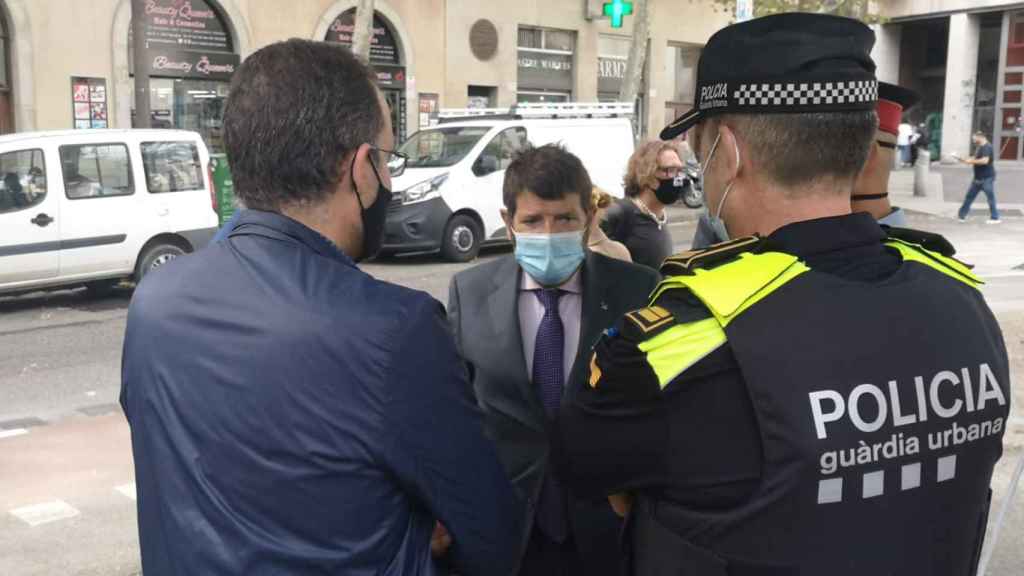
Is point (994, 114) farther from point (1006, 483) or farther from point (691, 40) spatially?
point (1006, 483)

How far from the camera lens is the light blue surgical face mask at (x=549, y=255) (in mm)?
3102

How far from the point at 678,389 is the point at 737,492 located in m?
0.19

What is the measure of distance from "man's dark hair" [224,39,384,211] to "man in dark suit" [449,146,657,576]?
108 centimetres

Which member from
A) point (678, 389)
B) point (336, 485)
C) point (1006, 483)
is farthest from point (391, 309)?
point (1006, 483)

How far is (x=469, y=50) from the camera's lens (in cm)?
2389

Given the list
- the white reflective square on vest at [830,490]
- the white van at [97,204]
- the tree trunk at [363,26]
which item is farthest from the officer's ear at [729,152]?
the tree trunk at [363,26]

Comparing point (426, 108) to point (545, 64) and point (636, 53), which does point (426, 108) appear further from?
point (636, 53)

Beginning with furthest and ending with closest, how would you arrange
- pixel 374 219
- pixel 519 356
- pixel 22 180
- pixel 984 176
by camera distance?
pixel 984 176, pixel 22 180, pixel 519 356, pixel 374 219

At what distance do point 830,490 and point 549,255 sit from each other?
1694 mm

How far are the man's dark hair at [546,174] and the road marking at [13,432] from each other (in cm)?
458

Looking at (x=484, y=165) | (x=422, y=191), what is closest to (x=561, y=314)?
(x=422, y=191)

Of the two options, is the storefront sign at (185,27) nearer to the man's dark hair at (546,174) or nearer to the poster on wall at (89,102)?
the poster on wall at (89,102)

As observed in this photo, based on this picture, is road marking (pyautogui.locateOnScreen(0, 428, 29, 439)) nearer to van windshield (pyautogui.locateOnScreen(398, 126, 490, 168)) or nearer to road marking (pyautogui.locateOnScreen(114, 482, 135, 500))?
road marking (pyautogui.locateOnScreen(114, 482, 135, 500))

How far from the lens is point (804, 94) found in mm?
1693
